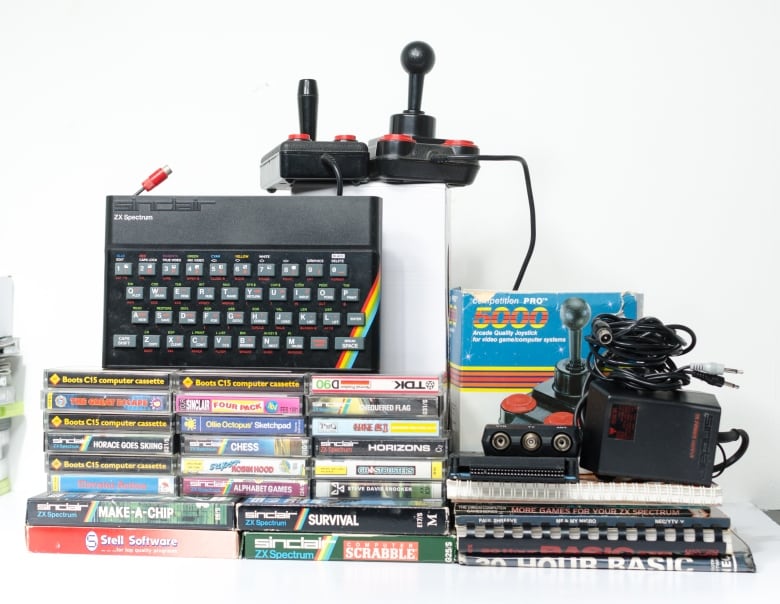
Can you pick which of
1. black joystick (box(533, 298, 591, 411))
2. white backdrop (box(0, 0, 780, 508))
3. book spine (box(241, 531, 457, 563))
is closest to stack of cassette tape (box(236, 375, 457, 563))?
book spine (box(241, 531, 457, 563))

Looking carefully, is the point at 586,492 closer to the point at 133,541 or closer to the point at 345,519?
the point at 345,519

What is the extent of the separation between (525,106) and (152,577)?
2.44 feet

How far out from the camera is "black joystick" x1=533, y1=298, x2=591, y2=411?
0.79 meters

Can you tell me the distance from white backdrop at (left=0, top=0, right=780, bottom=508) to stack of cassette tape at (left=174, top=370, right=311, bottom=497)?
0.46 metres

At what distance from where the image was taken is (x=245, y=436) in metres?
0.75

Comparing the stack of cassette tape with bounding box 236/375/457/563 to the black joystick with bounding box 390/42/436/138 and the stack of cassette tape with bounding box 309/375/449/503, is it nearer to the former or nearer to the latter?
the stack of cassette tape with bounding box 309/375/449/503

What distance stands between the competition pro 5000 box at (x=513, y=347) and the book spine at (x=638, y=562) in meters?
0.15

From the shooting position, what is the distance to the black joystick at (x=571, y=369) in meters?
0.79

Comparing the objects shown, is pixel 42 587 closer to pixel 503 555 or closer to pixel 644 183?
pixel 503 555

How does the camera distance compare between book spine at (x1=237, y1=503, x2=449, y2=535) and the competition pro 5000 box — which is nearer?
book spine at (x1=237, y1=503, x2=449, y2=535)

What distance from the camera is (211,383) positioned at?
29.5 inches

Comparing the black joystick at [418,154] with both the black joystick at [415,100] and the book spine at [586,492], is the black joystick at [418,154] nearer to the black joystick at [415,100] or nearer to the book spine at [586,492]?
the black joystick at [415,100]

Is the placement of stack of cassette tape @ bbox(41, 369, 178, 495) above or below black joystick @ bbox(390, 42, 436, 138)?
below

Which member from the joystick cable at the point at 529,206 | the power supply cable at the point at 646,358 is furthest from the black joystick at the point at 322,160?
the power supply cable at the point at 646,358
